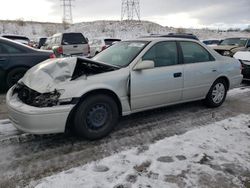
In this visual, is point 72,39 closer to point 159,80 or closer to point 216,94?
point 216,94

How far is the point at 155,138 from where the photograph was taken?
4.04 metres

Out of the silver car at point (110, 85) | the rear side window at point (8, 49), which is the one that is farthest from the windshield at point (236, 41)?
the rear side window at point (8, 49)

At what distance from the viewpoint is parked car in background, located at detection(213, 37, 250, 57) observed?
479 inches

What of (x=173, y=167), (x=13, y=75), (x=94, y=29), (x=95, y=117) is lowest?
(x=173, y=167)

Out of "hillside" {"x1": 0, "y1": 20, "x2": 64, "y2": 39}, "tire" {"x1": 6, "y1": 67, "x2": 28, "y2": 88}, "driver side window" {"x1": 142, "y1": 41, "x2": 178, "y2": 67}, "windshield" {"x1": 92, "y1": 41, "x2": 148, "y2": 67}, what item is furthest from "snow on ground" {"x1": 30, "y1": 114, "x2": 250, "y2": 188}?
"hillside" {"x1": 0, "y1": 20, "x2": 64, "y2": 39}

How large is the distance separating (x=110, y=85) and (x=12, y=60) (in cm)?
386

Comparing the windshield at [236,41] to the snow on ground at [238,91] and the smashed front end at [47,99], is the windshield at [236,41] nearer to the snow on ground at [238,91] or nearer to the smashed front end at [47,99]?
the snow on ground at [238,91]

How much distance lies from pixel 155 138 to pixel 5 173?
2.20 meters

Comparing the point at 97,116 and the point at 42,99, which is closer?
the point at 42,99

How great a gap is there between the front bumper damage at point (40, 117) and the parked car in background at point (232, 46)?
34.3ft

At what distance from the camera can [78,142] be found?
12.8 ft

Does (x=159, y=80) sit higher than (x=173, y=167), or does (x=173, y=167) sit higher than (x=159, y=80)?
(x=159, y=80)

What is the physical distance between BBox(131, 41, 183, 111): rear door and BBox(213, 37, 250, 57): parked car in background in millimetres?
8209

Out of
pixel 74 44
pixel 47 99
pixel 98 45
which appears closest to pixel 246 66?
pixel 47 99
